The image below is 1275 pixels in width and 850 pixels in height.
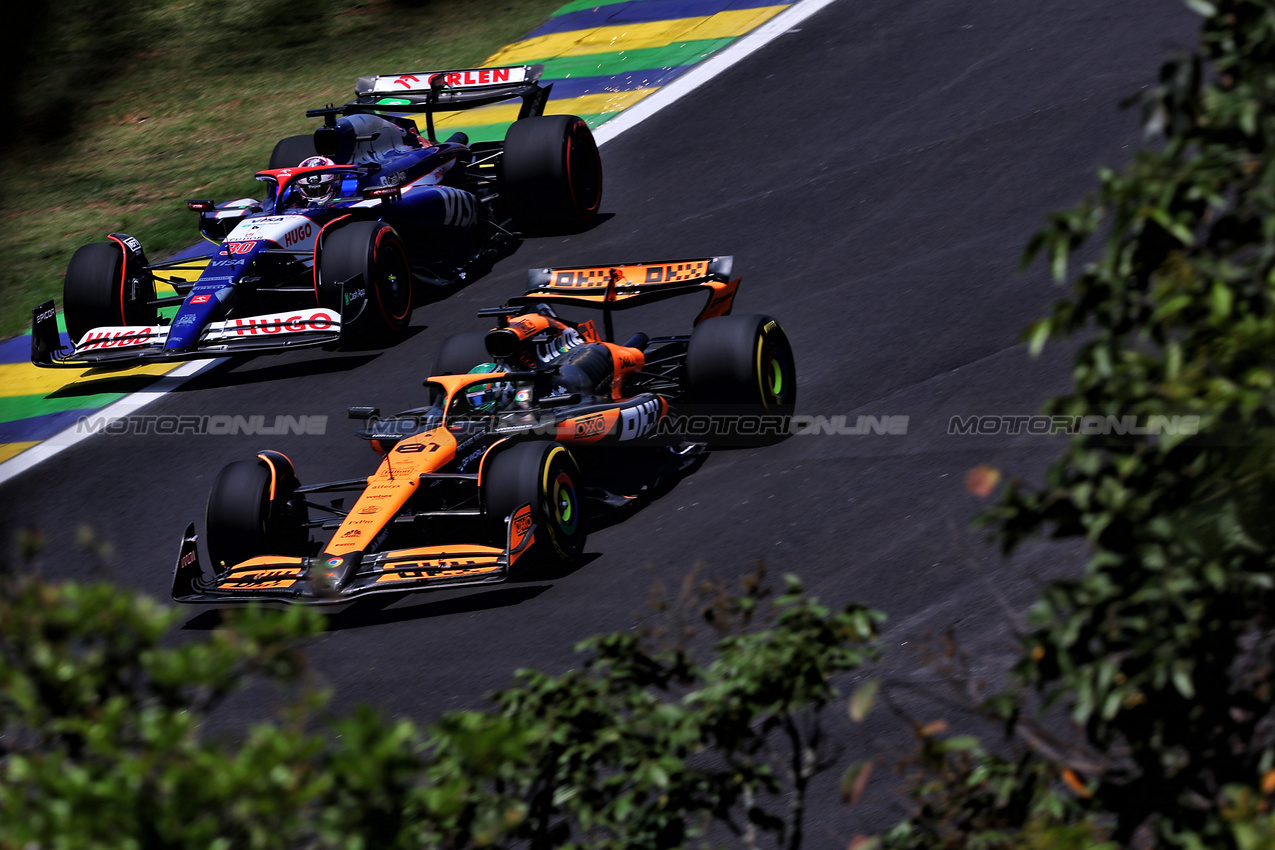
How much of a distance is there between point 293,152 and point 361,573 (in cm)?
816

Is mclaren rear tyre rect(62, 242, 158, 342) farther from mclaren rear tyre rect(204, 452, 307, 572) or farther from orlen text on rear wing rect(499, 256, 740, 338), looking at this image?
mclaren rear tyre rect(204, 452, 307, 572)

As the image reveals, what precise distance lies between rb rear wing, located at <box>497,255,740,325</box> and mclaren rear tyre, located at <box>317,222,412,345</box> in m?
2.11

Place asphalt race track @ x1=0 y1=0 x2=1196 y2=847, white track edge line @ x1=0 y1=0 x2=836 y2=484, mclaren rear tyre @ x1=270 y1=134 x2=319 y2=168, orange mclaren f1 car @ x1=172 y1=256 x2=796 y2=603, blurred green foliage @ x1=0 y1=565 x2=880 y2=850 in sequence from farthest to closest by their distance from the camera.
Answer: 1. mclaren rear tyre @ x1=270 y1=134 x2=319 y2=168
2. white track edge line @ x1=0 y1=0 x2=836 y2=484
3. orange mclaren f1 car @ x1=172 y1=256 x2=796 y2=603
4. asphalt race track @ x1=0 y1=0 x2=1196 y2=847
5. blurred green foliage @ x1=0 y1=565 x2=880 y2=850

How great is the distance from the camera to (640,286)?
356 inches

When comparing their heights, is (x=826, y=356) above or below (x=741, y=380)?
below

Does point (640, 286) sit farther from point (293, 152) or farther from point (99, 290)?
point (293, 152)

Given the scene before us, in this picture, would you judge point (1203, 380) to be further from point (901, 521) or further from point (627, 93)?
point (627, 93)

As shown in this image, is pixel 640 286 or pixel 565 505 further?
pixel 640 286

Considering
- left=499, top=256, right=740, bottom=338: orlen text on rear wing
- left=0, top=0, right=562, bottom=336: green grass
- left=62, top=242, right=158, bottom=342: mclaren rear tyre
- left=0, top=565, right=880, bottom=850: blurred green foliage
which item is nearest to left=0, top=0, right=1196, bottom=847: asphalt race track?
left=0, top=565, right=880, bottom=850: blurred green foliage

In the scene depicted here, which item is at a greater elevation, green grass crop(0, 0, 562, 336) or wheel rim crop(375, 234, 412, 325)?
green grass crop(0, 0, 562, 336)


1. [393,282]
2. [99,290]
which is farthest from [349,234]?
[99,290]

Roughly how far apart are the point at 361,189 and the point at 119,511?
389 centimetres

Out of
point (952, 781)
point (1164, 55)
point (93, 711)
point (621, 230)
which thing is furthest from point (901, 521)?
point (1164, 55)

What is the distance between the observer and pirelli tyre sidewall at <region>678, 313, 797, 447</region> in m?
8.37
